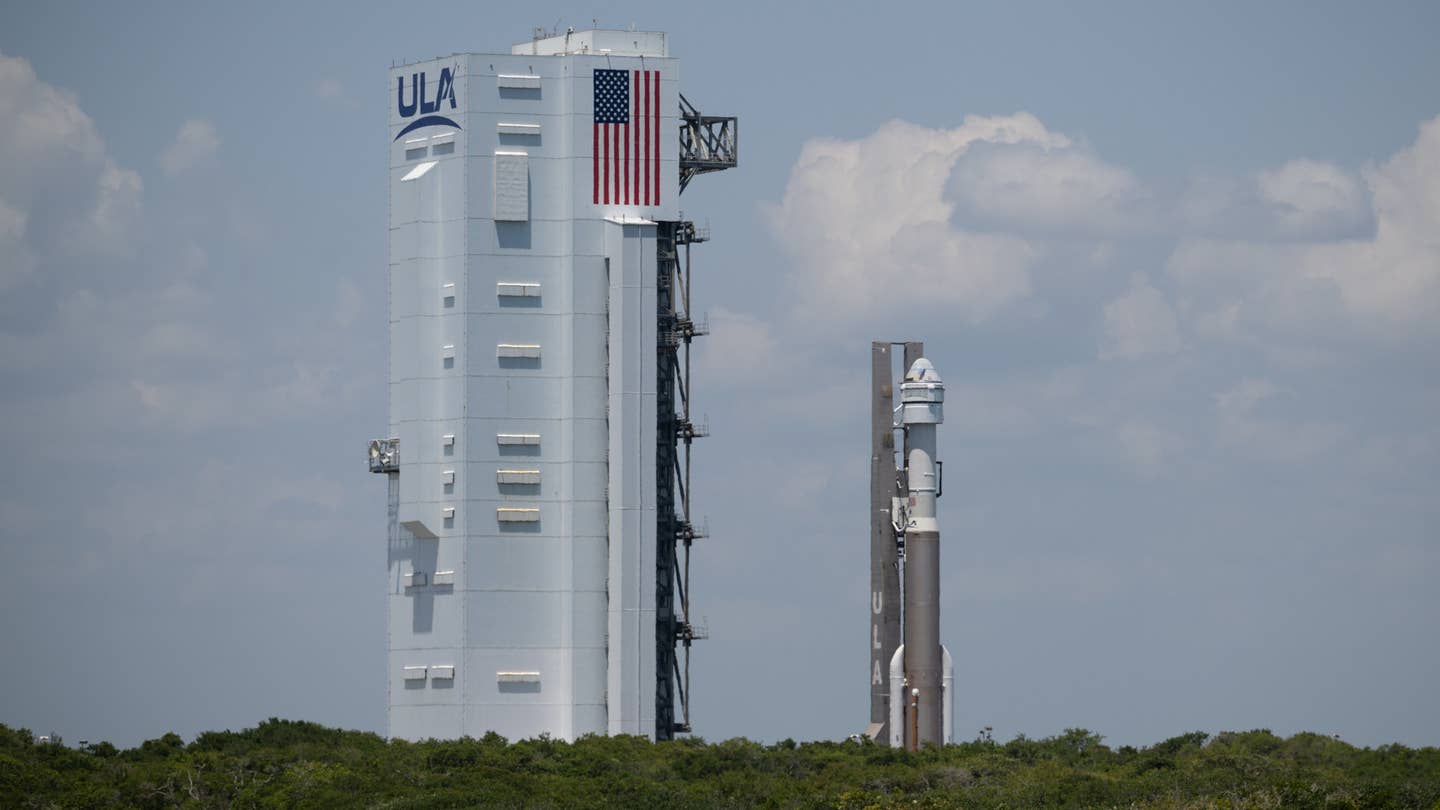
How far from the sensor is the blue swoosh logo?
104 m

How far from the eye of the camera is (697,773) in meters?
95.3

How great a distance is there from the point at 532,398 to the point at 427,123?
38.1ft

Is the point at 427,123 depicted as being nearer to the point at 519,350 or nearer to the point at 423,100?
the point at 423,100

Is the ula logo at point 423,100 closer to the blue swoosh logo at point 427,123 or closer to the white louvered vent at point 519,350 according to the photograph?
the blue swoosh logo at point 427,123

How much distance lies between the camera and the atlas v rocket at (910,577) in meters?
95.9

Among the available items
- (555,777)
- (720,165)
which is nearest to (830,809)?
(555,777)

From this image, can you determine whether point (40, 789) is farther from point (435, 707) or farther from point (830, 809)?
point (830, 809)

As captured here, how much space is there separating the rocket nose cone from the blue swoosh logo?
67.7 ft

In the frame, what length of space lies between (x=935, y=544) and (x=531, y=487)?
16313mm

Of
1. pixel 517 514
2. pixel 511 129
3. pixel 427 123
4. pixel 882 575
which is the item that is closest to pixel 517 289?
pixel 511 129

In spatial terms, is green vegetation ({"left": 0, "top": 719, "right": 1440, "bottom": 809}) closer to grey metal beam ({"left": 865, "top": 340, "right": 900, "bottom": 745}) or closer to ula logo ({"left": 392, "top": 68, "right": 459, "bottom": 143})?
grey metal beam ({"left": 865, "top": 340, "right": 900, "bottom": 745})

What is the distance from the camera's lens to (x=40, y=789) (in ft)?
294

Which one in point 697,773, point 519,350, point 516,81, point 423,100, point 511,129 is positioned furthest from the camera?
point 423,100

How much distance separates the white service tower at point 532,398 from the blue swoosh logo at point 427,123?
0.37 ft
